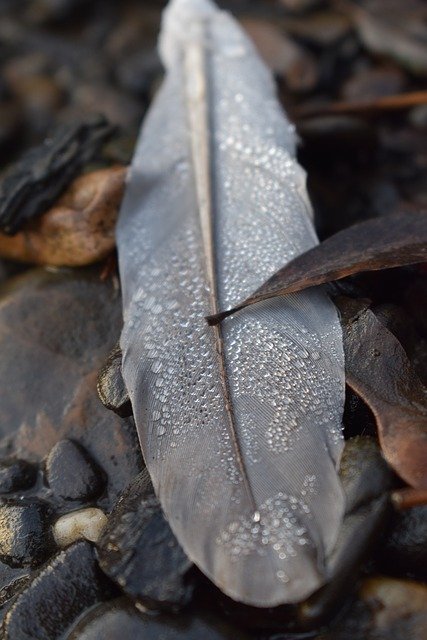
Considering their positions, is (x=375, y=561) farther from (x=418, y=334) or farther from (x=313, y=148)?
(x=313, y=148)

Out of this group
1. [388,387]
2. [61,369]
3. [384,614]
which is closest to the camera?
[384,614]

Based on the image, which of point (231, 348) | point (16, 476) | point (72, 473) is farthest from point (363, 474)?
point (16, 476)

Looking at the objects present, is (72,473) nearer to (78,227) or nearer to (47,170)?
(78,227)

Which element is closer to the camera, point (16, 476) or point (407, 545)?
point (407, 545)

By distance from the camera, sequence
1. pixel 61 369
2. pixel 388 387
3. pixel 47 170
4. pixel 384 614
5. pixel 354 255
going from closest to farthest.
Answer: pixel 384 614 < pixel 388 387 < pixel 354 255 < pixel 61 369 < pixel 47 170

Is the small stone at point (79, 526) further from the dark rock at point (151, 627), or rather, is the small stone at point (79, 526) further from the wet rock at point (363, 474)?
the wet rock at point (363, 474)
